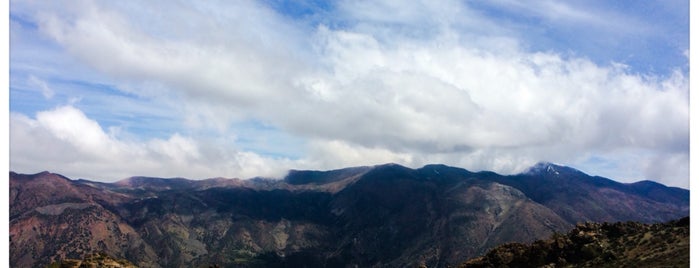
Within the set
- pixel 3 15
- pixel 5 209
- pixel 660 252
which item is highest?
pixel 3 15

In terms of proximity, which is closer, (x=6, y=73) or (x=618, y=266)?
(x=6, y=73)

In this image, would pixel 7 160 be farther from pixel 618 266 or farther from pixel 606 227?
pixel 606 227

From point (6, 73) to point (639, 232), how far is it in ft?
253

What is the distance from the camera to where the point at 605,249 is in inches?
2628

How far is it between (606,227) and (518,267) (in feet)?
51.6

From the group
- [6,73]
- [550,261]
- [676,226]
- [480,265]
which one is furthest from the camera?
[480,265]

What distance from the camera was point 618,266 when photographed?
60.0 meters

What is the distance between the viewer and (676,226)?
212ft

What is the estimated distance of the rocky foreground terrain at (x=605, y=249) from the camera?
58.2 m

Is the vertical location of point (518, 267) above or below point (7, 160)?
below

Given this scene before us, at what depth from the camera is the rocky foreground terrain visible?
58156mm

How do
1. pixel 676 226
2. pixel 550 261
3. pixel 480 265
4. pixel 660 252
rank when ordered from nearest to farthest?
1. pixel 660 252
2. pixel 676 226
3. pixel 550 261
4. pixel 480 265

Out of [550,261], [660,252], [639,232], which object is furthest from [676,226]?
[550,261]

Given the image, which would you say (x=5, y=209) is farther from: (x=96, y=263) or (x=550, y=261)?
(x=550, y=261)
